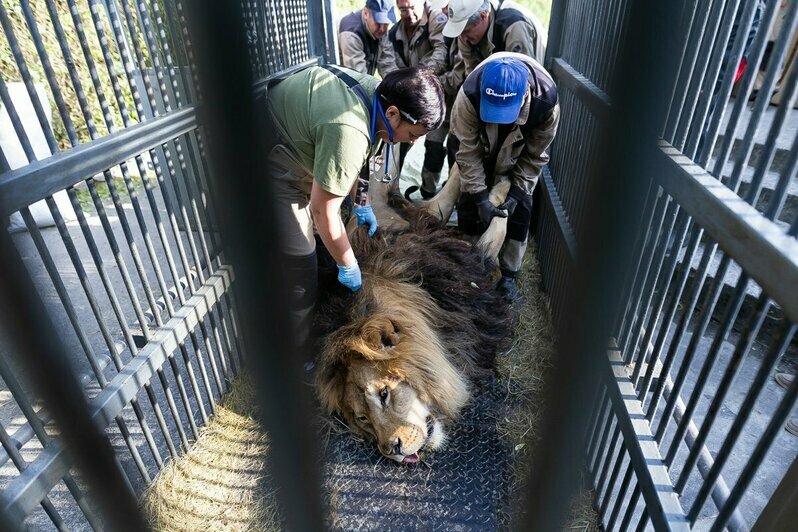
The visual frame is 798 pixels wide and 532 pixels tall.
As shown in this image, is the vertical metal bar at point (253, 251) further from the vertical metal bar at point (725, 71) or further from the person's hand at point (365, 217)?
the person's hand at point (365, 217)

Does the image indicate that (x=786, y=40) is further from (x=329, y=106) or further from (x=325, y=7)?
(x=325, y=7)

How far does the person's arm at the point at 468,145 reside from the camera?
3648 millimetres

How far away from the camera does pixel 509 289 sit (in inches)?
157

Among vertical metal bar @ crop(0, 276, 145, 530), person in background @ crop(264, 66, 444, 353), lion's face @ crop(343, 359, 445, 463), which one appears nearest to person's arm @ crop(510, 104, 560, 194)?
person in background @ crop(264, 66, 444, 353)

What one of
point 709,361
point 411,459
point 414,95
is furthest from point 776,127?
point 411,459

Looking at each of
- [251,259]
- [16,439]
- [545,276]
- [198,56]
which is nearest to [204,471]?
[16,439]

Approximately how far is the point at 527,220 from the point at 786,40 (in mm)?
2665

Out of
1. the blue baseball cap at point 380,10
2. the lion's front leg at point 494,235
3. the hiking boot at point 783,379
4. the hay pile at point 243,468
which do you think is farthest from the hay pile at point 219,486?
the blue baseball cap at point 380,10

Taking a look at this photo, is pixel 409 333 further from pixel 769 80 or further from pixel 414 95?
pixel 769 80

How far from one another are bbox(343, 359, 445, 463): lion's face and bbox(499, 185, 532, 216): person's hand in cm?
176

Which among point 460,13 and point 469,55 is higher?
point 460,13

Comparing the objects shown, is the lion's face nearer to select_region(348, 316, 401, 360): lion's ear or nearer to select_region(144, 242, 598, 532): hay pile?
select_region(348, 316, 401, 360): lion's ear

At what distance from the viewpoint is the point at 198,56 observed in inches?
20.7

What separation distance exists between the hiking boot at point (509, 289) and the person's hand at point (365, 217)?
1.23 metres
